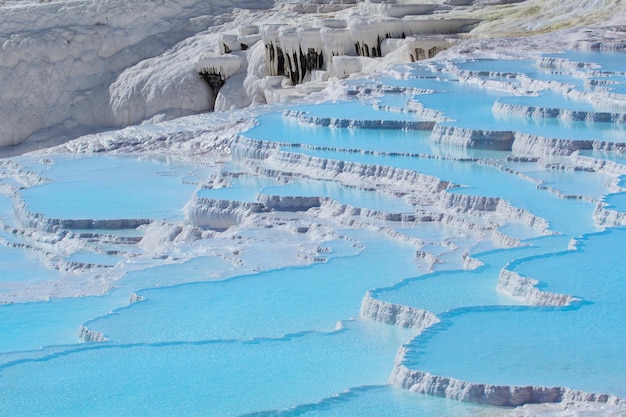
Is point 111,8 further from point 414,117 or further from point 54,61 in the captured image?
point 414,117

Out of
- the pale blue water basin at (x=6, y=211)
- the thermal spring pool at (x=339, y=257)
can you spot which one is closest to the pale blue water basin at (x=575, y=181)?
the thermal spring pool at (x=339, y=257)

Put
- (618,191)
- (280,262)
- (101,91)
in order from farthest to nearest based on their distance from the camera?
1. (101,91)
2. (618,191)
3. (280,262)

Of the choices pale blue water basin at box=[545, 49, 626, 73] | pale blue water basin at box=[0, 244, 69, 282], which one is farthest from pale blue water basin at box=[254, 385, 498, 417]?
pale blue water basin at box=[545, 49, 626, 73]

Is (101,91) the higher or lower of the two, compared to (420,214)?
lower

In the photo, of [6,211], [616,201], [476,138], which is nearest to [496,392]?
[616,201]

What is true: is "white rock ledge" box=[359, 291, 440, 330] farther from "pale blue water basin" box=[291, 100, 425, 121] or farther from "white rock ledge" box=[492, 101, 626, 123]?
"pale blue water basin" box=[291, 100, 425, 121]

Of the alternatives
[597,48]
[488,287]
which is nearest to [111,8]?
[597,48]
